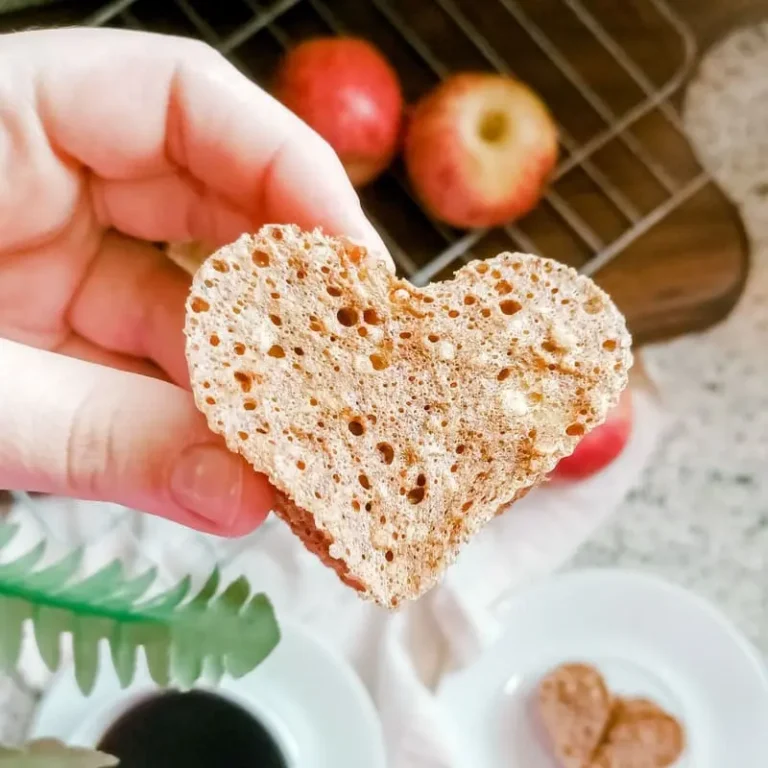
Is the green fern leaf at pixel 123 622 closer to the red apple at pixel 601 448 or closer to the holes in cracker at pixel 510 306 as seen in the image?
the holes in cracker at pixel 510 306

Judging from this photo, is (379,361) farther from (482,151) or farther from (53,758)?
(482,151)

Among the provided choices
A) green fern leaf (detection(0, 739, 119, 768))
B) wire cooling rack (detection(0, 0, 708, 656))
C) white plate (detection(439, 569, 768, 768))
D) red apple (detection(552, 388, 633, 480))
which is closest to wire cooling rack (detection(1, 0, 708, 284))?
wire cooling rack (detection(0, 0, 708, 656))

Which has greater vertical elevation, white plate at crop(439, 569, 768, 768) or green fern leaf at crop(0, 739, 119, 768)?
green fern leaf at crop(0, 739, 119, 768)

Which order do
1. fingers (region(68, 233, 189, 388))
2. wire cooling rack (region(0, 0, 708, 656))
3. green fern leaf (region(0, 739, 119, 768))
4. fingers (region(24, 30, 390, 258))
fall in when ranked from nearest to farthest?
1. green fern leaf (region(0, 739, 119, 768))
2. fingers (region(24, 30, 390, 258))
3. fingers (region(68, 233, 189, 388))
4. wire cooling rack (region(0, 0, 708, 656))

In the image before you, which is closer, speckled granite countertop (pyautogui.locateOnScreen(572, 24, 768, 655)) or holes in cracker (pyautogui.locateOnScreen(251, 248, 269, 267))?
holes in cracker (pyautogui.locateOnScreen(251, 248, 269, 267))

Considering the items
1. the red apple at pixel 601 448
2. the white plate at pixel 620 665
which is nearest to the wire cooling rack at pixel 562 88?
the red apple at pixel 601 448

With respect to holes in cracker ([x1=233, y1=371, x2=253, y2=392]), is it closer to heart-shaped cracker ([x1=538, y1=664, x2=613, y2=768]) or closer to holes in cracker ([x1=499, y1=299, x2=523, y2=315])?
holes in cracker ([x1=499, y1=299, x2=523, y2=315])

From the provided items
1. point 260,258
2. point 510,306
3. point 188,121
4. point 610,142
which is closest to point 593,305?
point 510,306
